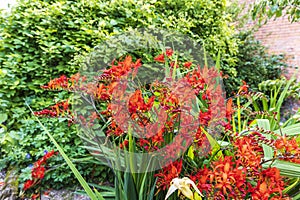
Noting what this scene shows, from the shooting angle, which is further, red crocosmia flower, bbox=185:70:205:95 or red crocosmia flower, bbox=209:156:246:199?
red crocosmia flower, bbox=185:70:205:95

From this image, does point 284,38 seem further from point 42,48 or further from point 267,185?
point 267,185

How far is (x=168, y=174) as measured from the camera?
0.83 m

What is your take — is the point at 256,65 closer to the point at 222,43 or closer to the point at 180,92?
the point at 222,43

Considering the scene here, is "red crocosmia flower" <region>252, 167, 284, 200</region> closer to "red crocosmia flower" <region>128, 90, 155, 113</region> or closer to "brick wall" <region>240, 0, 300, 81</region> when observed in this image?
"red crocosmia flower" <region>128, 90, 155, 113</region>

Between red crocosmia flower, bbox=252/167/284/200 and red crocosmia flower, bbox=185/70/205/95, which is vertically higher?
red crocosmia flower, bbox=185/70/205/95

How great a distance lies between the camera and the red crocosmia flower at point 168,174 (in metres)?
0.80

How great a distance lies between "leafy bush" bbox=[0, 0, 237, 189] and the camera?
1.88 metres

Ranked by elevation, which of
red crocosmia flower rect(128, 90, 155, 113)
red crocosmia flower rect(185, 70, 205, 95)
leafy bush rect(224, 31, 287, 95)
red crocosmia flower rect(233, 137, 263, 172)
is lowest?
leafy bush rect(224, 31, 287, 95)

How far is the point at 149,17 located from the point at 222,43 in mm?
1065

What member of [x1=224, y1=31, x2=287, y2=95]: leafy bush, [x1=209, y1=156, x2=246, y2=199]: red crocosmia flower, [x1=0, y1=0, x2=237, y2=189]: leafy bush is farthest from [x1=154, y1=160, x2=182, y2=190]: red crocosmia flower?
[x1=224, y1=31, x2=287, y2=95]: leafy bush

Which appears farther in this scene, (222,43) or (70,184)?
(222,43)

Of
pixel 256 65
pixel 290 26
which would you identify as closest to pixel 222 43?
pixel 256 65

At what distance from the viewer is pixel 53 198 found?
1707mm

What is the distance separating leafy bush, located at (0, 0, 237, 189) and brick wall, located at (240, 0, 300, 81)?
12.4ft
